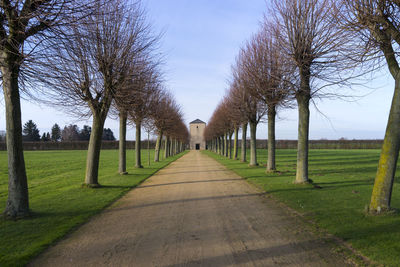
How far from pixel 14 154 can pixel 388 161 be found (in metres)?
9.23

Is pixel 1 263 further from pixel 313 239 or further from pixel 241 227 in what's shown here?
pixel 313 239

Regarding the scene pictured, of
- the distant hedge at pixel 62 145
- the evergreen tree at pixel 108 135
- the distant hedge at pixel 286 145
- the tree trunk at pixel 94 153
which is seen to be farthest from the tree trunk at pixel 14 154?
the evergreen tree at pixel 108 135

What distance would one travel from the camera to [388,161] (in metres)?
7.09

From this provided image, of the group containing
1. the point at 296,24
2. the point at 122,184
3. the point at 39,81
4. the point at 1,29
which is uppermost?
the point at 296,24

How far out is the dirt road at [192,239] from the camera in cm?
457

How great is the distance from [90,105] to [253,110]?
42.7 ft

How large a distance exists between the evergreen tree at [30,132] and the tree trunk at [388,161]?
12914 cm

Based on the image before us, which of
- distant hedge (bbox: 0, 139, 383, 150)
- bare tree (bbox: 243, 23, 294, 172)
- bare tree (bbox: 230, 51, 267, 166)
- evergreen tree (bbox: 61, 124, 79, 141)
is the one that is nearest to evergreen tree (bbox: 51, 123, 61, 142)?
evergreen tree (bbox: 61, 124, 79, 141)

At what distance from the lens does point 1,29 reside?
6449 mm

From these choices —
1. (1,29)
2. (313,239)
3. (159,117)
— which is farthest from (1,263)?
(159,117)

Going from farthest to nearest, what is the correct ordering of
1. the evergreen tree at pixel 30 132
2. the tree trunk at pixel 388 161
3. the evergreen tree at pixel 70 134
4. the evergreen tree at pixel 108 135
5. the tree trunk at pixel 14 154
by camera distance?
1. the evergreen tree at pixel 108 135
2. the evergreen tree at pixel 70 134
3. the evergreen tree at pixel 30 132
4. the tree trunk at pixel 14 154
5. the tree trunk at pixel 388 161

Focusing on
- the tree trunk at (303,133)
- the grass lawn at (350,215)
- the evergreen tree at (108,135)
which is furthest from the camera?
the evergreen tree at (108,135)

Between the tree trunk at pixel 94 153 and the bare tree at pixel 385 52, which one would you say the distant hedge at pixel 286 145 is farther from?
the bare tree at pixel 385 52

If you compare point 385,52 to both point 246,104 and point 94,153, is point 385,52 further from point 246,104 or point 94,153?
point 246,104
